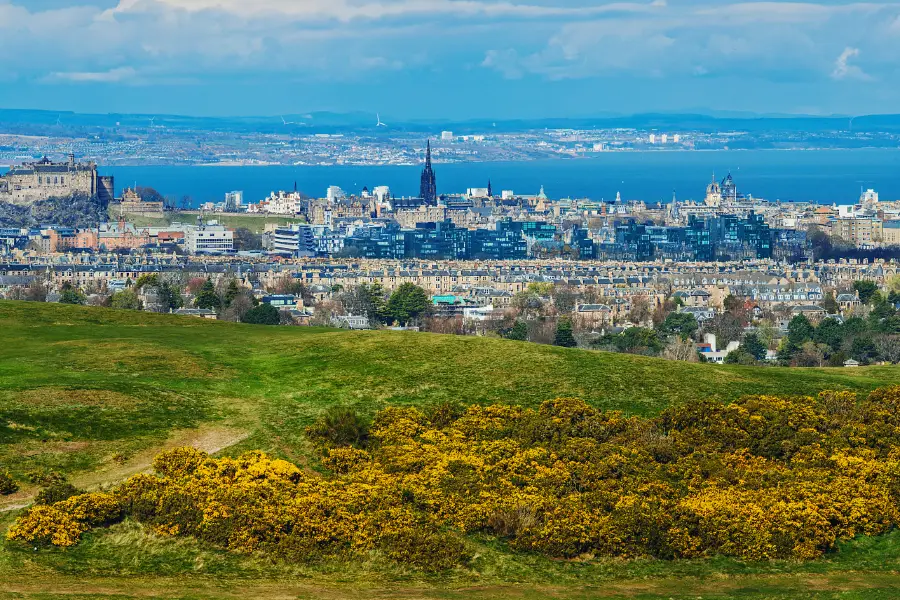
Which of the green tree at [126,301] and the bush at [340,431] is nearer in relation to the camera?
the bush at [340,431]

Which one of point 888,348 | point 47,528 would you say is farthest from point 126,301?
point 47,528

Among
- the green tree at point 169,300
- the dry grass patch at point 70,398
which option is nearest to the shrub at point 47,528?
the dry grass patch at point 70,398

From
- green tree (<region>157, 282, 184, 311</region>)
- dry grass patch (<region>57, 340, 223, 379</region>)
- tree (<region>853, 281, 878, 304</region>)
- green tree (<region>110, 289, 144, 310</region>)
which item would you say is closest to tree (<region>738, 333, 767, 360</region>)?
green tree (<region>157, 282, 184, 311</region>)

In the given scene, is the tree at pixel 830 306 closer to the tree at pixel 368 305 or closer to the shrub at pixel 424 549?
the tree at pixel 368 305

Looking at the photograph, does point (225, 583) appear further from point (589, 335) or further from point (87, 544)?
point (589, 335)

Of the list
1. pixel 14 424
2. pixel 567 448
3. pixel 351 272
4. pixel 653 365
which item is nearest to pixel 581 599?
pixel 567 448

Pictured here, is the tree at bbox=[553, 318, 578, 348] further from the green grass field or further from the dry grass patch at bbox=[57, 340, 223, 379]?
the dry grass patch at bbox=[57, 340, 223, 379]

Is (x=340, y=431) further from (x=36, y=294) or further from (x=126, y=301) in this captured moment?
(x=36, y=294)
